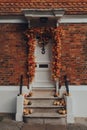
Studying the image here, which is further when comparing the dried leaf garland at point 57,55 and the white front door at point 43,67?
the white front door at point 43,67

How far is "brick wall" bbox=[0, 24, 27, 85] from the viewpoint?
35.0ft

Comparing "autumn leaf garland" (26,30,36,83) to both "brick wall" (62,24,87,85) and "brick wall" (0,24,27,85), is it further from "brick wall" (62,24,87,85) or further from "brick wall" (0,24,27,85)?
"brick wall" (62,24,87,85)

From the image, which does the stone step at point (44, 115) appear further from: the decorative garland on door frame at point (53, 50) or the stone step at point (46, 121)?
the decorative garland on door frame at point (53, 50)

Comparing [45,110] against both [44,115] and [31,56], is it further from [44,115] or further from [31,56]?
[31,56]

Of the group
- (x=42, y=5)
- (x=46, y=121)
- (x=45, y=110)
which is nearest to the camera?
Answer: (x=46, y=121)

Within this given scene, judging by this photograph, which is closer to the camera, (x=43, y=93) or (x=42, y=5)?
(x=43, y=93)

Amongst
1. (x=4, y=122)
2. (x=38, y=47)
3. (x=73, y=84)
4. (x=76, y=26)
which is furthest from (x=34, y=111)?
(x=76, y=26)

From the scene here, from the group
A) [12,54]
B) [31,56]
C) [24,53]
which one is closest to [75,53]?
[31,56]

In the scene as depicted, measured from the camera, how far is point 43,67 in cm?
1098

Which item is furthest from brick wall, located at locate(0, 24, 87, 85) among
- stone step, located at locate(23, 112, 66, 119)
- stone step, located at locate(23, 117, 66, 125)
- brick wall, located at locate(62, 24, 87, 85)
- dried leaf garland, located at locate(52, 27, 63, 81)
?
stone step, located at locate(23, 117, 66, 125)

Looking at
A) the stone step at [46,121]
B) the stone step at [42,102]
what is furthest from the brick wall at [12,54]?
the stone step at [46,121]

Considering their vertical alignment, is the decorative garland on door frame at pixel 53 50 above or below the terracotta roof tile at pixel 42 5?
below

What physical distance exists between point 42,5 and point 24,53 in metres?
1.96

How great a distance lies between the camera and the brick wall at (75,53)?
10562 mm
